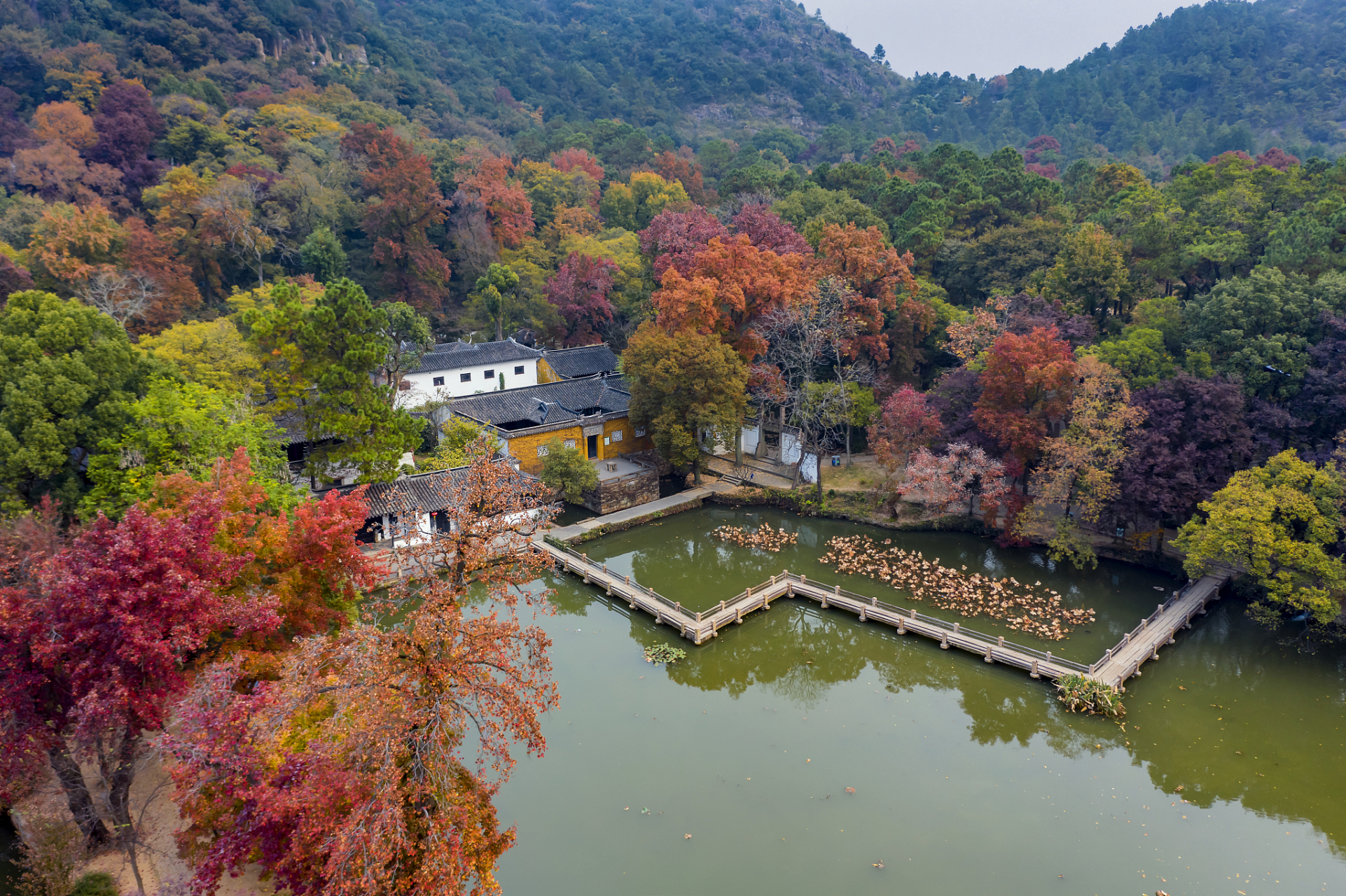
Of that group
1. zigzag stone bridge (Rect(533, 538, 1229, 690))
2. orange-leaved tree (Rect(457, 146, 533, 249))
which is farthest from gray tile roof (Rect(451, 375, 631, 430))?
orange-leaved tree (Rect(457, 146, 533, 249))

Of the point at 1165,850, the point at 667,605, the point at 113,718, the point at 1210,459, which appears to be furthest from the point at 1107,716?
the point at 113,718

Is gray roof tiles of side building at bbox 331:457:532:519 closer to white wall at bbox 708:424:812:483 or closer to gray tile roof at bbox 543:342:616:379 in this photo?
white wall at bbox 708:424:812:483

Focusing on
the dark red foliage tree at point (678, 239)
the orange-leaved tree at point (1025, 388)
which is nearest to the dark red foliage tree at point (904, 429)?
the orange-leaved tree at point (1025, 388)

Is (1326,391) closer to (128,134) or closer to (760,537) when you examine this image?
(760,537)

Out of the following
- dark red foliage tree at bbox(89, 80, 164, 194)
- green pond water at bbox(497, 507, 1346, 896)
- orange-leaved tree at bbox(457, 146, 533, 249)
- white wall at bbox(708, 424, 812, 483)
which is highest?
dark red foliage tree at bbox(89, 80, 164, 194)

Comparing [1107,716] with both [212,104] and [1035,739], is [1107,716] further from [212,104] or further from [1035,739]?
[212,104]

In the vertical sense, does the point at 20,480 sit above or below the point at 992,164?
below
